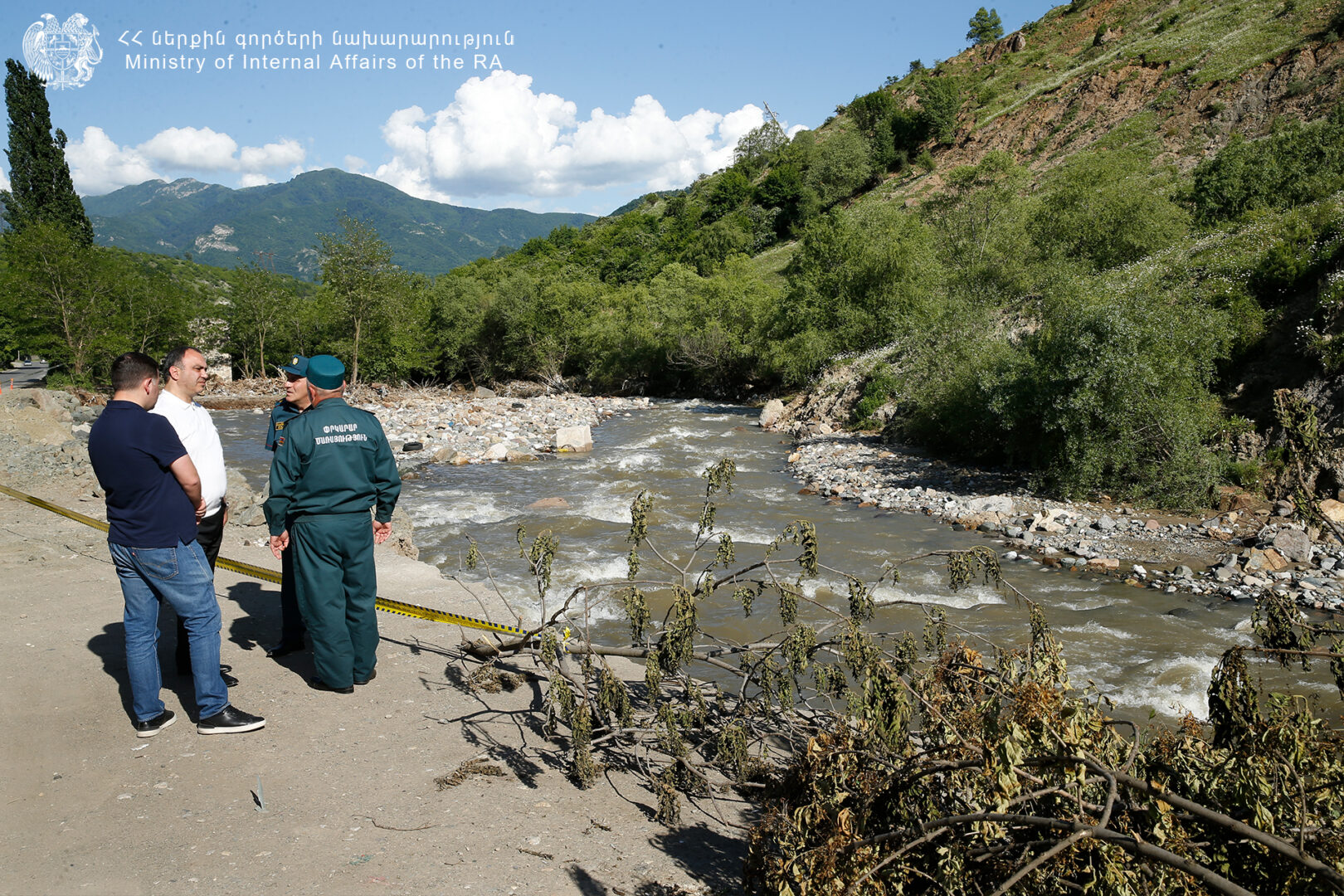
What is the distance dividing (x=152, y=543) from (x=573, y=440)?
719 inches

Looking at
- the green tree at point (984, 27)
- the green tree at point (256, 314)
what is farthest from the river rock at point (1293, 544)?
the green tree at point (984, 27)

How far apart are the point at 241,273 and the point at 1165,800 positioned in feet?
173

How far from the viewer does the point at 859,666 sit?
12.9 ft

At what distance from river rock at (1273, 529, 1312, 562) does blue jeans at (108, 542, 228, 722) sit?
12.6 metres

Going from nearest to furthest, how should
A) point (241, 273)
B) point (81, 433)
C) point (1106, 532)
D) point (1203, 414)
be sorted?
point (1106, 532)
point (1203, 414)
point (81, 433)
point (241, 273)

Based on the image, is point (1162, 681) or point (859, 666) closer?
point (859, 666)

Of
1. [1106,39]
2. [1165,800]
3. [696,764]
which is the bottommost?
[696,764]

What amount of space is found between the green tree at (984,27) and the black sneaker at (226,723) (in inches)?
3802

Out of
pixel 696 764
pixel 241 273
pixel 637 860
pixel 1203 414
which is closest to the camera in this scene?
pixel 637 860

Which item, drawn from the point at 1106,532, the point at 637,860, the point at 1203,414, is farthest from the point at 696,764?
the point at 1203,414

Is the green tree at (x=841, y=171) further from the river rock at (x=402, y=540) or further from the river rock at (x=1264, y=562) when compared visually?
the river rock at (x=402, y=540)

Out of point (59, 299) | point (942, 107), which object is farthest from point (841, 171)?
point (59, 299)

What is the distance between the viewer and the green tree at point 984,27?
267 ft

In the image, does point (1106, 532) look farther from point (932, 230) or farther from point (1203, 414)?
point (932, 230)
